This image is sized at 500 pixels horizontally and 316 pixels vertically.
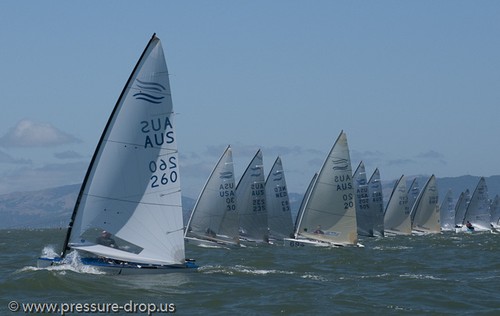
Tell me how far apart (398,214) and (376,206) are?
10.6 metres

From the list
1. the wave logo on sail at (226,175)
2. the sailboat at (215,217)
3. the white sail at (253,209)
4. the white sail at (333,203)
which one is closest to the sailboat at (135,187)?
the sailboat at (215,217)

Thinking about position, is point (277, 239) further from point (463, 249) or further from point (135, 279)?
point (135, 279)

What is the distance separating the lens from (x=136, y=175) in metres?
34.9

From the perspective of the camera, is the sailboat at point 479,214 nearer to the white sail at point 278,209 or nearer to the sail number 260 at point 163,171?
the white sail at point 278,209

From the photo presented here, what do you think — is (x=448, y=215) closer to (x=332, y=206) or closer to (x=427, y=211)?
(x=427, y=211)

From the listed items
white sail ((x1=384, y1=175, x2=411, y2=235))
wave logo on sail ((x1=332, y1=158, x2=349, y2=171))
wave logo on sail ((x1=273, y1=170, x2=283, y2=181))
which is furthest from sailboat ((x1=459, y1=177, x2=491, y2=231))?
wave logo on sail ((x1=332, y1=158, x2=349, y2=171))

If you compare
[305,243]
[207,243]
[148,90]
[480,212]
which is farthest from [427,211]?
[148,90]

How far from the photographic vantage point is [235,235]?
6266 centimetres

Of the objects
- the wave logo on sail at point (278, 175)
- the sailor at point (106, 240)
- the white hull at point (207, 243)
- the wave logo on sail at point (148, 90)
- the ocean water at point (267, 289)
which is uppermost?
the wave logo on sail at point (148, 90)

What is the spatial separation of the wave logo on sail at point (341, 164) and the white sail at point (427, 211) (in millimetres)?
41884

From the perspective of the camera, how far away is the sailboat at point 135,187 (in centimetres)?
3441

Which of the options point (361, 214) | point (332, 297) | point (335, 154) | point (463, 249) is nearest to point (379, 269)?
point (332, 297)

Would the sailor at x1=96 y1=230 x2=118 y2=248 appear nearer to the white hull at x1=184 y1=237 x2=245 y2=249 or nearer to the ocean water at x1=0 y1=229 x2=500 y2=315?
the ocean water at x1=0 y1=229 x2=500 y2=315

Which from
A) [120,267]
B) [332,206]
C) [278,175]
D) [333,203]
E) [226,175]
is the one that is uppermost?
[278,175]
